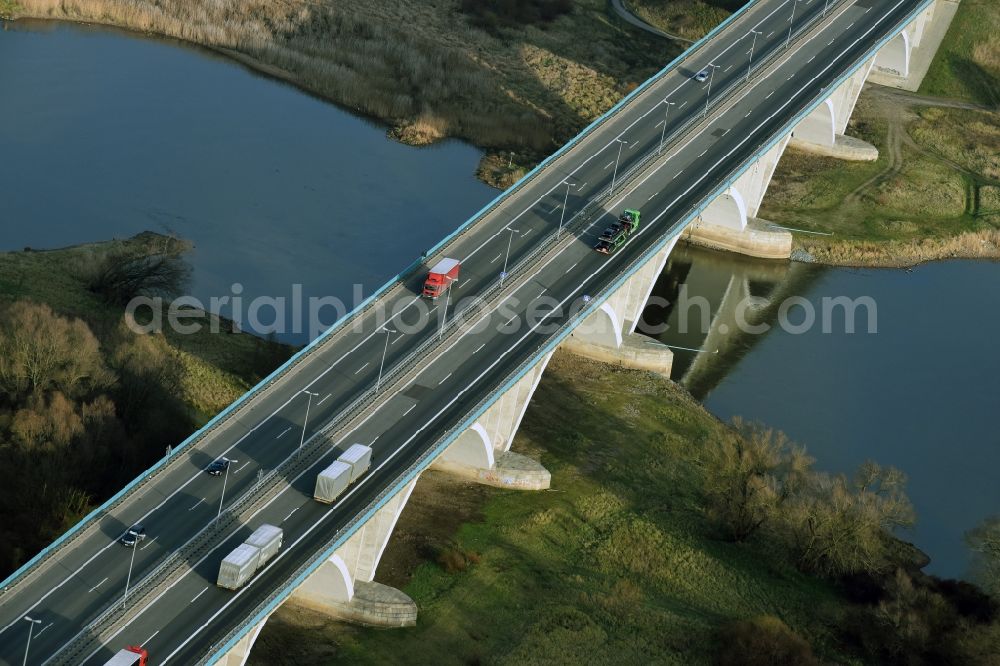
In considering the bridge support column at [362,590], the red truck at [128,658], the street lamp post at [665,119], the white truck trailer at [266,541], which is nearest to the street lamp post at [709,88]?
the street lamp post at [665,119]

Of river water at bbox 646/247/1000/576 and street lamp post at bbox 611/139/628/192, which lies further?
street lamp post at bbox 611/139/628/192

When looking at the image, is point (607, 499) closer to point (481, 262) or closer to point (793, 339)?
point (481, 262)

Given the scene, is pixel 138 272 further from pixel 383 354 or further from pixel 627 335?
pixel 627 335

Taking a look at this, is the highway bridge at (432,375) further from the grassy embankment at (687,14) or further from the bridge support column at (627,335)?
the grassy embankment at (687,14)

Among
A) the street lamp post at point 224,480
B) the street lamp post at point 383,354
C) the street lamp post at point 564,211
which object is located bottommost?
the street lamp post at point 224,480

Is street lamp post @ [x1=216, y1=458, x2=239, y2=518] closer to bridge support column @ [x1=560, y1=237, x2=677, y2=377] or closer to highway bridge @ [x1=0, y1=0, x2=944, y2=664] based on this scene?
highway bridge @ [x1=0, y1=0, x2=944, y2=664]

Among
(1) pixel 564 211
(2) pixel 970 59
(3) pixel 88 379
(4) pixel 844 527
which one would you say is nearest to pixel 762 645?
(4) pixel 844 527

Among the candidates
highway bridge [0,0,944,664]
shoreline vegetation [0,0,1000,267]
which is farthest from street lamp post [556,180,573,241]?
shoreline vegetation [0,0,1000,267]
